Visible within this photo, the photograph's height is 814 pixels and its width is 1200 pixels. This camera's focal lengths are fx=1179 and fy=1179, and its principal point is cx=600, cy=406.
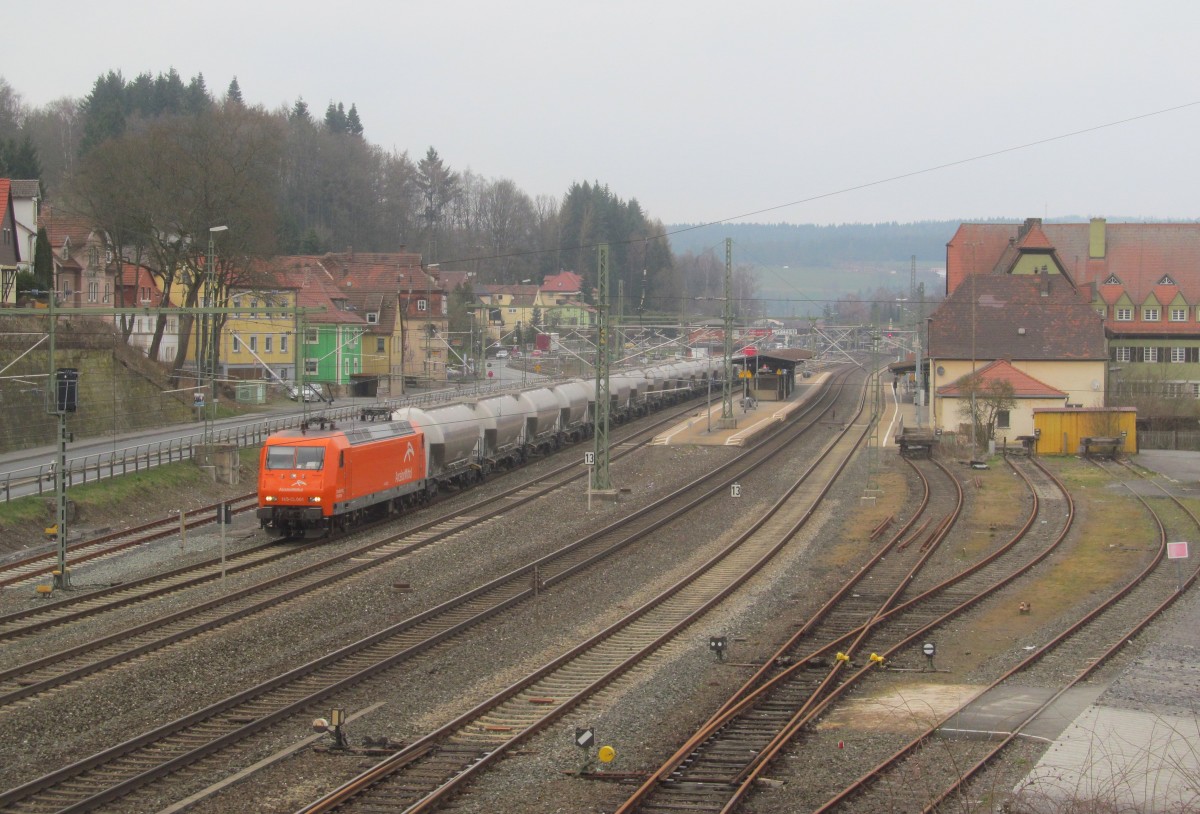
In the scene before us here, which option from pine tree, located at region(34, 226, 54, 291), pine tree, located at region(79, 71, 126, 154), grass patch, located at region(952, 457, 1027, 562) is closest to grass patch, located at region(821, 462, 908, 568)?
grass patch, located at region(952, 457, 1027, 562)

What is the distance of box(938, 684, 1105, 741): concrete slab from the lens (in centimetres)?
1373

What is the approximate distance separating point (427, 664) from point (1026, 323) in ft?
147

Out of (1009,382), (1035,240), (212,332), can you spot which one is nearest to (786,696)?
(212,332)

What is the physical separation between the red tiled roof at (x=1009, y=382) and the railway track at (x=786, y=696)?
26.1 metres

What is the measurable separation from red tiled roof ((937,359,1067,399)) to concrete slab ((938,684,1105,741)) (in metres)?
34.8

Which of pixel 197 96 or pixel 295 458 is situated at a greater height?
pixel 197 96

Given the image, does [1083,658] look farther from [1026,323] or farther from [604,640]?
[1026,323]

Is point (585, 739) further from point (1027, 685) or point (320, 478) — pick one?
point (320, 478)

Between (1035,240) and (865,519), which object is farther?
(1035,240)

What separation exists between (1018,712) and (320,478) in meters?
17.3

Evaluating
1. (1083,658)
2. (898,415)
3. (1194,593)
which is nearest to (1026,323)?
(898,415)

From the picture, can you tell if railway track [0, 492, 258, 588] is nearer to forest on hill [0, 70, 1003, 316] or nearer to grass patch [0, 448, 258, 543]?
grass patch [0, 448, 258, 543]

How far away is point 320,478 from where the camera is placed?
2728 centimetres

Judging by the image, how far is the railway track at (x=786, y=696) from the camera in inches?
481
